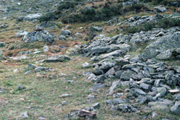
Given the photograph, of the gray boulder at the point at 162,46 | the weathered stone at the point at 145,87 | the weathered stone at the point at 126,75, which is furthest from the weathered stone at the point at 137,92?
the gray boulder at the point at 162,46

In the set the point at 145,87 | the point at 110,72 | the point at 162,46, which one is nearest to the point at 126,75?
the point at 110,72

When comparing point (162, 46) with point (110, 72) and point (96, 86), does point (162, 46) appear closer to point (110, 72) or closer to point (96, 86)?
point (110, 72)

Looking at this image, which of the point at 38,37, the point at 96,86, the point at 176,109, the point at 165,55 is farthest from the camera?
the point at 38,37

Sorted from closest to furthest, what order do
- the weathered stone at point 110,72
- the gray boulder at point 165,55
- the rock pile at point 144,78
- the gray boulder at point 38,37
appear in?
the rock pile at point 144,78 < the weathered stone at point 110,72 < the gray boulder at point 165,55 < the gray boulder at point 38,37

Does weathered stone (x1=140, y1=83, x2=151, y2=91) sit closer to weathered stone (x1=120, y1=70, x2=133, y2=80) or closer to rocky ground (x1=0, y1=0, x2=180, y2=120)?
rocky ground (x1=0, y1=0, x2=180, y2=120)

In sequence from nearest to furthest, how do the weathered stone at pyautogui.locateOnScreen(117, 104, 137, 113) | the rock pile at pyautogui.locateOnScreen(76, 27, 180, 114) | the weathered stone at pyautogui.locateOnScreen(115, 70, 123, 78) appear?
1. the weathered stone at pyautogui.locateOnScreen(117, 104, 137, 113)
2. the rock pile at pyautogui.locateOnScreen(76, 27, 180, 114)
3. the weathered stone at pyautogui.locateOnScreen(115, 70, 123, 78)

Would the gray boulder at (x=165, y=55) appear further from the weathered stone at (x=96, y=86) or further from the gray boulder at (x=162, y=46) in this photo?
the weathered stone at (x=96, y=86)

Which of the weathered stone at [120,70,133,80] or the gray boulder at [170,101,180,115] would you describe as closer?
the gray boulder at [170,101,180,115]

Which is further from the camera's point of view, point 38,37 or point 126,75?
point 38,37

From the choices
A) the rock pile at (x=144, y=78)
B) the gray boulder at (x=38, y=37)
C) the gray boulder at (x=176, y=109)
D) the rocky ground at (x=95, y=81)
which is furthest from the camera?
the gray boulder at (x=38, y=37)

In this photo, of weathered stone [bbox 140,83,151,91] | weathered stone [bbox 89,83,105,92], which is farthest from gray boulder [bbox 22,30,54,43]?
weathered stone [bbox 140,83,151,91]

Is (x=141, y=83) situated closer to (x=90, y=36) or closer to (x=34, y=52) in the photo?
(x=34, y=52)

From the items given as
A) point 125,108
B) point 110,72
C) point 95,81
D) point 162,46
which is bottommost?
point 95,81

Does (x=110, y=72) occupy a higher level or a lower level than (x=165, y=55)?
lower
